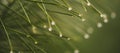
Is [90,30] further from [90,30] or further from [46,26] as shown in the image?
[46,26]

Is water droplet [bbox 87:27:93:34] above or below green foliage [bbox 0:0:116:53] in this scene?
above

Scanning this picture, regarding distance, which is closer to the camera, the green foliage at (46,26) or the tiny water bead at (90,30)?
the green foliage at (46,26)

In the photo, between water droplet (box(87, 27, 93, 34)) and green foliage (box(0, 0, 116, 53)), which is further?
water droplet (box(87, 27, 93, 34))

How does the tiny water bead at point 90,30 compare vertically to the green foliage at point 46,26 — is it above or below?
above

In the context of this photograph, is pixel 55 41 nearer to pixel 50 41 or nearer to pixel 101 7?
pixel 50 41

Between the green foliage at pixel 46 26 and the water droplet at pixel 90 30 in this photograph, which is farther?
the water droplet at pixel 90 30

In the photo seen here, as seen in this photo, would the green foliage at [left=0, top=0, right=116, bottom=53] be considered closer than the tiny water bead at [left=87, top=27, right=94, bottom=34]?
Yes

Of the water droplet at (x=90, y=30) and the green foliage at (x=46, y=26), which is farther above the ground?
the water droplet at (x=90, y=30)

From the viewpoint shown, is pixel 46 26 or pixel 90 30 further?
pixel 90 30

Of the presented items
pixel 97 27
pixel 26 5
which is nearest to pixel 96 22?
pixel 97 27

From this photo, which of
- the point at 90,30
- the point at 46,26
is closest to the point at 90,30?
the point at 90,30

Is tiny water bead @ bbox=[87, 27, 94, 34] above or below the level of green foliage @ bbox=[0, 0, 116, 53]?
above
